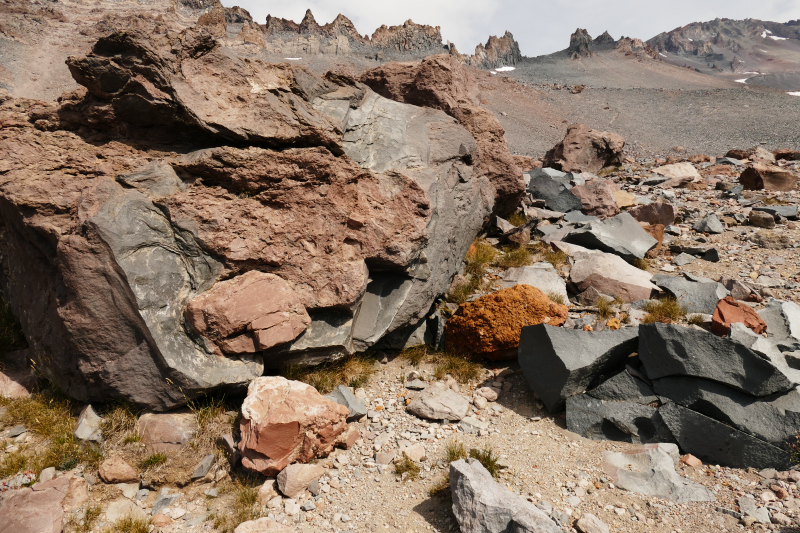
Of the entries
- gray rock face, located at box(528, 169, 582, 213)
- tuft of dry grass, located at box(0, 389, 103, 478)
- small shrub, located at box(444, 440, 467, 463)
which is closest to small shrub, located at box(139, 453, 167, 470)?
tuft of dry grass, located at box(0, 389, 103, 478)

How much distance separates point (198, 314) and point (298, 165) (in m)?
1.79

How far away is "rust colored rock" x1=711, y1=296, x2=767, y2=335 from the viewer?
4461mm

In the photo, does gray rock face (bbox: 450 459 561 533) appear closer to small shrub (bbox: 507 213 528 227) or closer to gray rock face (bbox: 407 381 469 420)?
gray rock face (bbox: 407 381 469 420)

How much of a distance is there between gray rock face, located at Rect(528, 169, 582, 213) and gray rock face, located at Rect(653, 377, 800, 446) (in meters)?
6.28

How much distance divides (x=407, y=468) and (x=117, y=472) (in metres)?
2.28

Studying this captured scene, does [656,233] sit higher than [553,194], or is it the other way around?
[553,194]

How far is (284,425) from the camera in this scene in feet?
11.1

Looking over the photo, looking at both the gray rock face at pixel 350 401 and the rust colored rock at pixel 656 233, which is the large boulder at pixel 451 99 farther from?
the gray rock face at pixel 350 401

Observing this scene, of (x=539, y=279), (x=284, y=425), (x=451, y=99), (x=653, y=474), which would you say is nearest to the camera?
(x=653, y=474)

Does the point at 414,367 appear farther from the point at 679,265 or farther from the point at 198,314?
the point at 679,265

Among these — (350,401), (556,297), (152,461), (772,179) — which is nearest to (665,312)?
(556,297)

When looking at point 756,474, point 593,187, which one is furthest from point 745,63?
point 756,474

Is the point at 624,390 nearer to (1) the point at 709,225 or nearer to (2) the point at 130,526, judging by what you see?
(2) the point at 130,526

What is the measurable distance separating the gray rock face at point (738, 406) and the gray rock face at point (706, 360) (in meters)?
0.07
